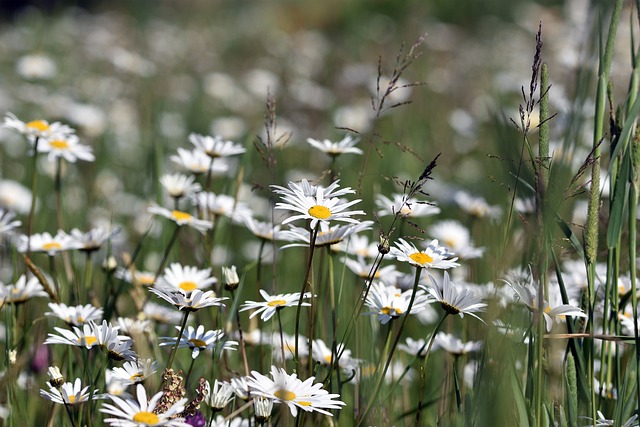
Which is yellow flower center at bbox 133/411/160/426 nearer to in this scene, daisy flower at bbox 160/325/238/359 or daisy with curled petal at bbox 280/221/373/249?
daisy flower at bbox 160/325/238/359

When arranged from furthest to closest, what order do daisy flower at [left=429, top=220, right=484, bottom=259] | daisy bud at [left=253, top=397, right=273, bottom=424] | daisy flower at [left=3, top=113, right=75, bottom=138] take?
1. daisy flower at [left=429, top=220, right=484, bottom=259]
2. daisy flower at [left=3, top=113, right=75, bottom=138]
3. daisy bud at [left=253, top=397, right=273, bottom=424]

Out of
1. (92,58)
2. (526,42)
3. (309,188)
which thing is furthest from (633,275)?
(526,42)

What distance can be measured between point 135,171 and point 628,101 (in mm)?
2416

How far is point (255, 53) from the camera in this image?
6.43 metres

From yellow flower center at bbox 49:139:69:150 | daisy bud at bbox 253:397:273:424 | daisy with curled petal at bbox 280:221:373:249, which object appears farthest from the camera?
yellow flower center at bbox 49:139:69:150

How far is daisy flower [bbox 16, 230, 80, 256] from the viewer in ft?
4.43

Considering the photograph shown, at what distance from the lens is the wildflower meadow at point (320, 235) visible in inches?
36.5

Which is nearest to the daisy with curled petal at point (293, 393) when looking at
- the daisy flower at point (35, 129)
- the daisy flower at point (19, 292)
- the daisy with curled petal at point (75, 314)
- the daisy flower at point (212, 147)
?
the daisy with curled petal at point (75, 314)

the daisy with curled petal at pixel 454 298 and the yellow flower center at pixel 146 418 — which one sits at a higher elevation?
the daisy with curled petal at pixel 454 298

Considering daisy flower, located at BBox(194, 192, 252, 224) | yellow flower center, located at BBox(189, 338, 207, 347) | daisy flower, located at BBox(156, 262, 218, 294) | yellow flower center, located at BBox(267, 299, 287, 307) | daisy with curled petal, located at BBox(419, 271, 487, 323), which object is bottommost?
yellow flower center, located at BBox(189, 338, 207, 347)

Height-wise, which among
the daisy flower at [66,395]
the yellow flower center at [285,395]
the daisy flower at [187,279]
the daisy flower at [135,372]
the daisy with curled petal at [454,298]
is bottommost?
the daisy flower at [66,395]

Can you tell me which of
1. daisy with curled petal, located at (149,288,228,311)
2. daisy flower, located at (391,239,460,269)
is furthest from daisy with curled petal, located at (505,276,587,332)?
daisy with curled petal, located at (149,288,228,311)

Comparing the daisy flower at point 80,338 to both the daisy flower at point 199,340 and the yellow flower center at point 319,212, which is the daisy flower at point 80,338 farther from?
the yellow flower center at point 319,212

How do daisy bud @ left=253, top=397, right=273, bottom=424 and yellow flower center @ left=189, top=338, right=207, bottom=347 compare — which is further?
yellow flower center @ left=189, top=338, right=207, bottom=347
